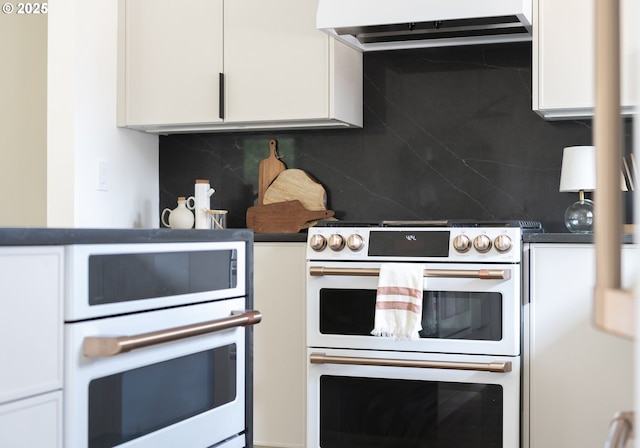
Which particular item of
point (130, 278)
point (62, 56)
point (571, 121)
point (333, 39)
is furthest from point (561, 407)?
point (62, 56)

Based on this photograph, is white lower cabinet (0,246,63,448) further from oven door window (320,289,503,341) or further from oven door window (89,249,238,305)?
oven door window (320,289,503,341)

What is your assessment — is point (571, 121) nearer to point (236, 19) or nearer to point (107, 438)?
→ point (236, 19)

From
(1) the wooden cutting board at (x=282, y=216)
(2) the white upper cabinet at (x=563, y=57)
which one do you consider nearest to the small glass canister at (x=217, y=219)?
(1) the wooden cutting board at (x=282, y=216)

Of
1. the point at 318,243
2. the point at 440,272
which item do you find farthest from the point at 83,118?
the point at 440,272

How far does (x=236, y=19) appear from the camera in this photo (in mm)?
3736

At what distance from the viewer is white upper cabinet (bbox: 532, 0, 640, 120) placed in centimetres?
324

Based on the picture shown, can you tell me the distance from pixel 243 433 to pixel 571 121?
2.14m

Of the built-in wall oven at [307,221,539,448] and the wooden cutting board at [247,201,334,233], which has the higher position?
the wooden cutting board at [247,201,334,233]

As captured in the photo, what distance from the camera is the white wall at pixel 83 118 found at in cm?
362

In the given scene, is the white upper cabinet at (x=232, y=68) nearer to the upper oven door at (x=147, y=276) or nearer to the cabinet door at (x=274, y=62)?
the cabinet door at (x=274, y=62)

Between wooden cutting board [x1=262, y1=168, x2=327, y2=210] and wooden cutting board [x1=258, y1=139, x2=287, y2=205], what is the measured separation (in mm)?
28

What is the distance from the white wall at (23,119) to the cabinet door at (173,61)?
490mm

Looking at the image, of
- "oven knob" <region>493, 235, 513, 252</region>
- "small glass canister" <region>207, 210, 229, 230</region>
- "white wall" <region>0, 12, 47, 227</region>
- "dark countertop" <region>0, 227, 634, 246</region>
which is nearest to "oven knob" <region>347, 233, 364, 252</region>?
"oven knob" <region>493, 235, 513, 252</region>

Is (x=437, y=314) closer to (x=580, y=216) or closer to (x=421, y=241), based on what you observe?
(x=421, y=241)
